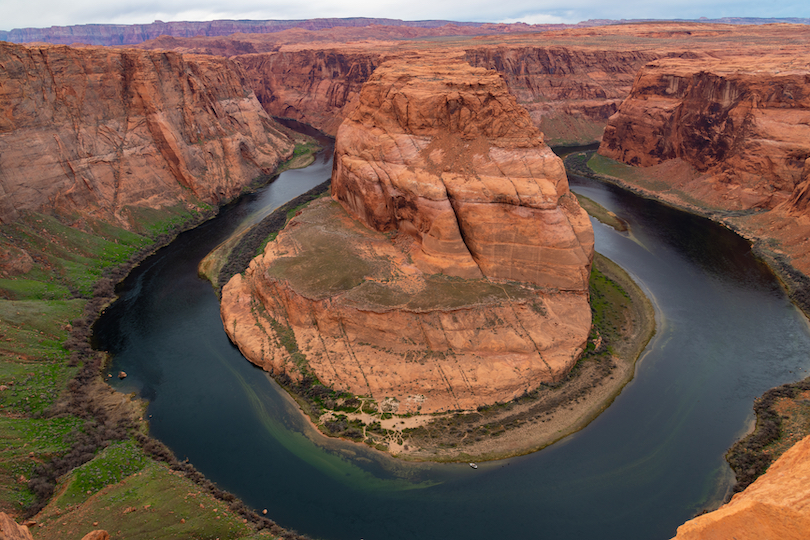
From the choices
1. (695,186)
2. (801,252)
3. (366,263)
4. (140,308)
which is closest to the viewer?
(366,263)

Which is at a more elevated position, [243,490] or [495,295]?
[495,295]

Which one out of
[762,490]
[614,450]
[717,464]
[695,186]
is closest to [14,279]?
[614,450]

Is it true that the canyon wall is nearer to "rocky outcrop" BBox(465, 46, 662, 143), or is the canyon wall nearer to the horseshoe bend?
"rocky outcrop" BBox(465, 46, 662, 143)

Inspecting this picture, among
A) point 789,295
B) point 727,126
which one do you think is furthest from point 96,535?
point 727,126

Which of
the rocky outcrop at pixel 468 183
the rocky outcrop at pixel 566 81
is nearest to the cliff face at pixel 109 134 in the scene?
the rocky outcrop at pixel 468 183

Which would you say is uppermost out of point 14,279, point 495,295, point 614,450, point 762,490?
point 762,490

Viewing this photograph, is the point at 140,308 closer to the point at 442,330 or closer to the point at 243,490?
the point at 243,490

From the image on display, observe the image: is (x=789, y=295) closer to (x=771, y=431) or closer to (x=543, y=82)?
(x=771, y=431)
